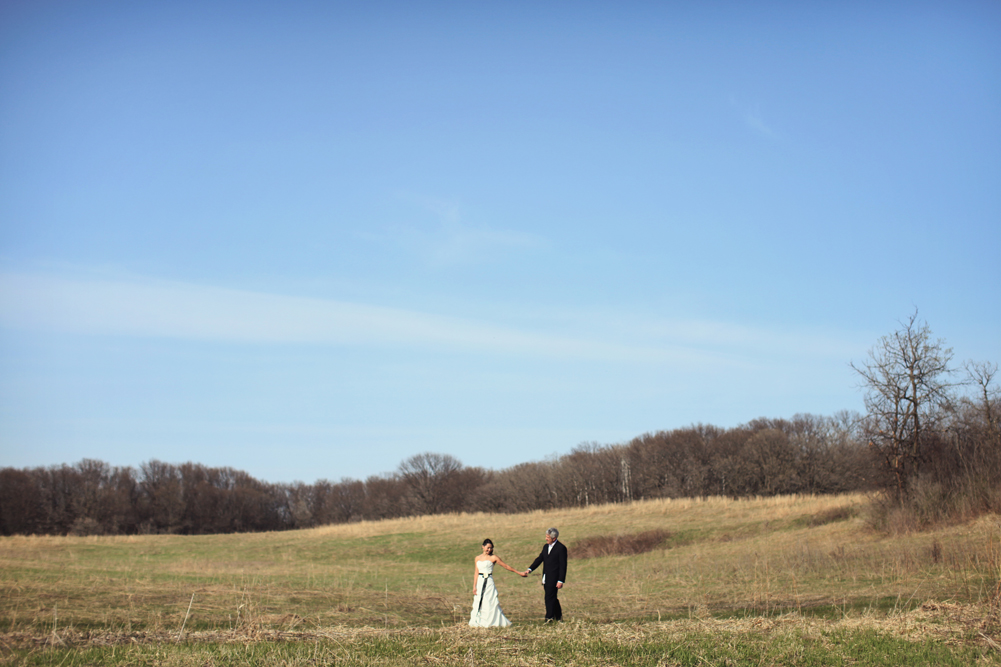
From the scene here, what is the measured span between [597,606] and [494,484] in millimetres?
89004

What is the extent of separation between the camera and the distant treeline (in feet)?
269

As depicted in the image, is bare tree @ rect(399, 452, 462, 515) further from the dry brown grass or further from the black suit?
the black suit

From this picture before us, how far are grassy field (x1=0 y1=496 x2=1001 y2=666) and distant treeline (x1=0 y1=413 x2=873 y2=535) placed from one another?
46.6 m

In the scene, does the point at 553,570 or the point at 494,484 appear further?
the point at 494,484

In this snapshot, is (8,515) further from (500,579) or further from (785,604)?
(785,604)

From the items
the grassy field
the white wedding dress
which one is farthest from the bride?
the grassy field

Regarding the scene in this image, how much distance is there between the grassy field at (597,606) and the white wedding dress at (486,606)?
0.43 metres

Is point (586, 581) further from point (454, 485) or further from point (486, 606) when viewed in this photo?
point (454, 485)

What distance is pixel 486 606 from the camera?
1178 cm

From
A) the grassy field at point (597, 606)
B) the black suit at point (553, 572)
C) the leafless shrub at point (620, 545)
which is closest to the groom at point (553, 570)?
the black suit at point (553, 572)

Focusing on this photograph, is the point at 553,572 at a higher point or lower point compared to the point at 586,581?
higher

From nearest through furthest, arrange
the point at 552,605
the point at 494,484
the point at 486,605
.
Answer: the point at 486,605
the point at 552,605
the point at 494,484

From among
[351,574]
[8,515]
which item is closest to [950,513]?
[351,574]

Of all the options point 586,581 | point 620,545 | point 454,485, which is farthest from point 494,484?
point 586,581
